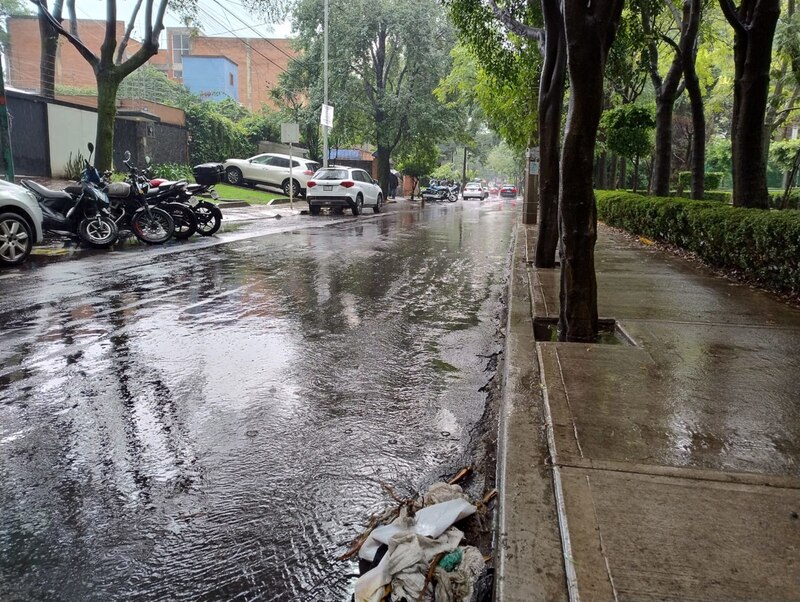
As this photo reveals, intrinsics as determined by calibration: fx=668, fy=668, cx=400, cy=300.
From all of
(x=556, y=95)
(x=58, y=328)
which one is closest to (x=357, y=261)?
(x=556, y=95)

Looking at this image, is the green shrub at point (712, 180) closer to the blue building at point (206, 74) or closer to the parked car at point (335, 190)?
the parked car at point (335, 190)

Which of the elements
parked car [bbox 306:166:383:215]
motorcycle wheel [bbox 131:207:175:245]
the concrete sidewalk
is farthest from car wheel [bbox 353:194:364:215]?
the concrete sidewalk

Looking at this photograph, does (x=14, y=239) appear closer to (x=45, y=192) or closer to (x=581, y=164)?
(x=45, y=192)

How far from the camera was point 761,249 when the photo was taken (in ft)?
25.1

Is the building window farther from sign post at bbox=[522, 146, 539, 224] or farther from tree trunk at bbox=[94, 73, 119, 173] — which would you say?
sign post at bbox=[522, 146, 539, 224]

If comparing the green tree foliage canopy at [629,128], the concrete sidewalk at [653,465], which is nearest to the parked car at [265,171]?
the green tree foliage canopy at [629,128]

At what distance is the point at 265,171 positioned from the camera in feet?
101

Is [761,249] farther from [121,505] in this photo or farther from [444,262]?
[121,505]

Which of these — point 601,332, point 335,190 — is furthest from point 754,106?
point 335,190

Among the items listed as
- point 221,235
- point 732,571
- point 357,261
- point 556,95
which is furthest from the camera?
point 221,235

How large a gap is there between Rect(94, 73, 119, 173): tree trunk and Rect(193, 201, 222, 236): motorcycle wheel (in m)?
3.83

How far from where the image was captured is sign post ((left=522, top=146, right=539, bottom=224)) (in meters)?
18.7

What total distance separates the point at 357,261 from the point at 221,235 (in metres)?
5.10

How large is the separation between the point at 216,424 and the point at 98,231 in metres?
9.33
